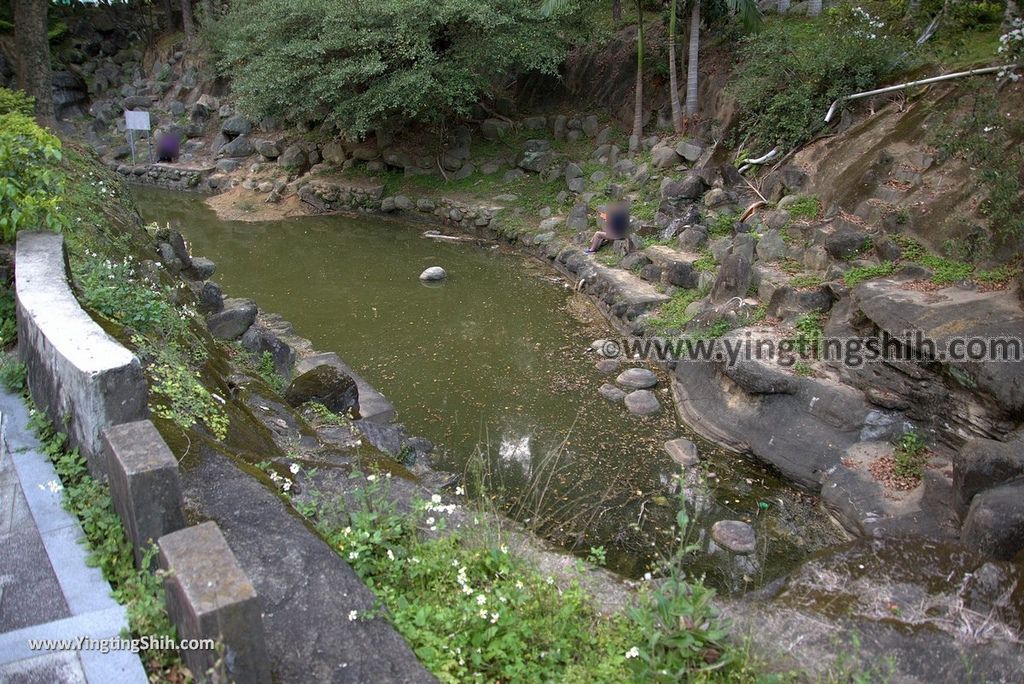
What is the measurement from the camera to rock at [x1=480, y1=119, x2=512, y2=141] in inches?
672

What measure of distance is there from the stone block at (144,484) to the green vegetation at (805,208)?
9036 millimetres

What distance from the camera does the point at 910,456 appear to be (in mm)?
6605

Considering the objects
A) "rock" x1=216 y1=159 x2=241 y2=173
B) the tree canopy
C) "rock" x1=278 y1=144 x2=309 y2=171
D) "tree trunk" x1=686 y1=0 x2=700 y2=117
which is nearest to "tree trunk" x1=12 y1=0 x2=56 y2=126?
the tree canopy

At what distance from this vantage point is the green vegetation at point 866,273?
8438 millimetres

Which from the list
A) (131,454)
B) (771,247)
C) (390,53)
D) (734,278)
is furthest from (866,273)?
(390,53)

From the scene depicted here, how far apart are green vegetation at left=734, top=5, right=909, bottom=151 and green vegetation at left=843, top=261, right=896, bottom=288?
354cm

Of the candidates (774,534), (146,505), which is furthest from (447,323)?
(146,505)

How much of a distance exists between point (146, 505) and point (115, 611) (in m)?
0.42

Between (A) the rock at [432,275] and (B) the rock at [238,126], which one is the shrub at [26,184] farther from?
(B) the rock at [238,126]

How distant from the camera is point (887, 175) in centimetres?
984

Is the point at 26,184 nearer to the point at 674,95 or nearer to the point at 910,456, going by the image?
the point at 910,456

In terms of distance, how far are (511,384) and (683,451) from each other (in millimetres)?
2295

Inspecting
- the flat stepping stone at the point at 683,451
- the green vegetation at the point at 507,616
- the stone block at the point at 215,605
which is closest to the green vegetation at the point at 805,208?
the flat stepping stone at the point at 683,451

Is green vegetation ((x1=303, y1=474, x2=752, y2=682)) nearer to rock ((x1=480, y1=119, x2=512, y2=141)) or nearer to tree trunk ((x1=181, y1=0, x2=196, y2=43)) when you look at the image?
rock ((x1=480, y1=119, x2=512, y2=141))
